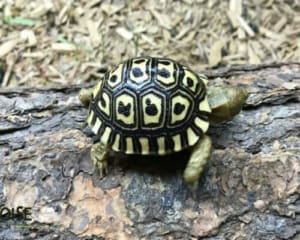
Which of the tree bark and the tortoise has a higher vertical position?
the tortoise

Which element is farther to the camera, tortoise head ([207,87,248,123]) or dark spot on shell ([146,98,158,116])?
tortoise head ([207,87,248,123])

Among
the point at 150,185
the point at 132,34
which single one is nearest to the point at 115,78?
the point at 150,185

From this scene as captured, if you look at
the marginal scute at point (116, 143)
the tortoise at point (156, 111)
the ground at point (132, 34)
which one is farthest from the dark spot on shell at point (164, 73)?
the ground at point (132, 34)

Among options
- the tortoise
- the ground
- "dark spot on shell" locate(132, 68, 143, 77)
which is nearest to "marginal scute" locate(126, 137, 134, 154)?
the tortoise

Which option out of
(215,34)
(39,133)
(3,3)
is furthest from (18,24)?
(39,133)

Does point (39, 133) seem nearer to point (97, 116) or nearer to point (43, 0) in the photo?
point (97, 116)

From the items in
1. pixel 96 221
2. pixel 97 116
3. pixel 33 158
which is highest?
pixel 97 116

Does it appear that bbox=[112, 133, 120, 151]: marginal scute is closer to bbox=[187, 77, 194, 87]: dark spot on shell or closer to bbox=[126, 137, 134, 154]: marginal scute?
bbox=[126, 137, 134, 154]: marginal scute

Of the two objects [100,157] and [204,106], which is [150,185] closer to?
[100,157]
